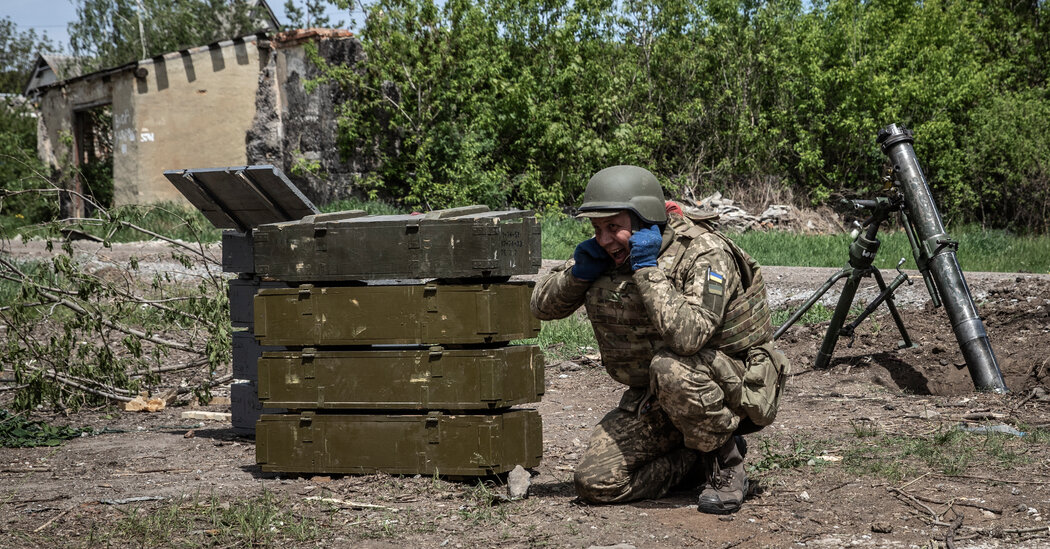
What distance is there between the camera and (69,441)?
6559 millimetres

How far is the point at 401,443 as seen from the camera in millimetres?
5141

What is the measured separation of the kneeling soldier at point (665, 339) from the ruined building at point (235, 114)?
14172 millimetres

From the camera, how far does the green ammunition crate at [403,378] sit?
5.00 meters

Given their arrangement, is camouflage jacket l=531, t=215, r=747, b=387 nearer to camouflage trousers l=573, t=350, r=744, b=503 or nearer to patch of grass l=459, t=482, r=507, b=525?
camouflage trousers l=573, t=350, r=744, b=503

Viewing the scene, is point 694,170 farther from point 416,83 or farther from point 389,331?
point 389,331

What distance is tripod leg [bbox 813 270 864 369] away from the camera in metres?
7.62

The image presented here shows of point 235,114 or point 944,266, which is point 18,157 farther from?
point 944,266

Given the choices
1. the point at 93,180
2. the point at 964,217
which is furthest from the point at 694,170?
the point at 93,180

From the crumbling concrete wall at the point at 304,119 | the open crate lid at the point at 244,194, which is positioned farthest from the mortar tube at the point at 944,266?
the crumbling concrete wall at the point at 304,119

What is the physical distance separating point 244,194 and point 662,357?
9.88ft

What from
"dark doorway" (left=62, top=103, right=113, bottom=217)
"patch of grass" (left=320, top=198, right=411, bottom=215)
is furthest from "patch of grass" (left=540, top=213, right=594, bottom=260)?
"dark doorway" (left=62, top=103, right=113, bottom=217)

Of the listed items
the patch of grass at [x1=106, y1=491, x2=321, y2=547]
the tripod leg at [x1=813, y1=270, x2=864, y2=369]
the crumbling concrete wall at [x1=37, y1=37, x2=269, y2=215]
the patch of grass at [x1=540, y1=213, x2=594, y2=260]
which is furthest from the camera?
the crumbling concrete wall at [x1=37, y1=37, x2=269, y2=215]

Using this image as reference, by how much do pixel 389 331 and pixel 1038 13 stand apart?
85.3 ft

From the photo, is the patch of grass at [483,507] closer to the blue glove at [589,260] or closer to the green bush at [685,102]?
the blue glove at [589,260]
